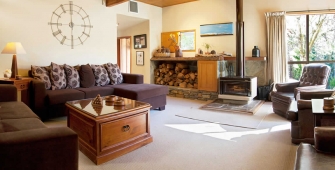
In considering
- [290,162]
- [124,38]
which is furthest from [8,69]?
[290,162]

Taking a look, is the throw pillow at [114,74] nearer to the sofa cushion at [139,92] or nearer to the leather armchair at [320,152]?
the sofa cushion at [139,92]

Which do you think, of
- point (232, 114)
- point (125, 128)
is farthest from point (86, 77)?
point (232, 114)

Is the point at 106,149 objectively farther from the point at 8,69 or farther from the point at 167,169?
the point at 8,69

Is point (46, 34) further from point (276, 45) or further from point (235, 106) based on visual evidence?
point (276, 45)

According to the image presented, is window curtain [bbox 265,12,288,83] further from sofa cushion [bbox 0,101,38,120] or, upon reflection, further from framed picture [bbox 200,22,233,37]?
sofa cushion [bbox 0,101,38,120]

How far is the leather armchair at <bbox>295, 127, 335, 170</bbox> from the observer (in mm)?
1422

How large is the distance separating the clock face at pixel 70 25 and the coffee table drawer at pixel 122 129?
3127 millimetres

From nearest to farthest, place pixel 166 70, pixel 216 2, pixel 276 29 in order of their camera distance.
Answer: pixel 276 29, pixel 216 2, pixel 166 70

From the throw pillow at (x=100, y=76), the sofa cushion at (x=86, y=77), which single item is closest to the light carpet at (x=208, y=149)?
the sofa cushion at (x=86, y=77)

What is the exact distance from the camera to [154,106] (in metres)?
4.47

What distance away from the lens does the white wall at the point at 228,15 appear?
514 cm

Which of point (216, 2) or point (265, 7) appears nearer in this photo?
point (265, 7)

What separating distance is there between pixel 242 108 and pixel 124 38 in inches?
186

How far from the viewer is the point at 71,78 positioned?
14.7 feet
